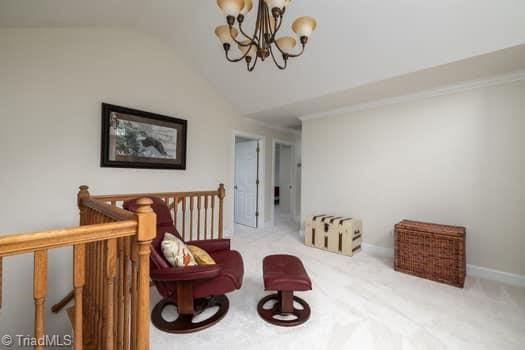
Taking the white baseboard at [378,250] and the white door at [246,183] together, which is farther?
the white door at [246,183]

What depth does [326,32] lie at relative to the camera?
241 centimetres

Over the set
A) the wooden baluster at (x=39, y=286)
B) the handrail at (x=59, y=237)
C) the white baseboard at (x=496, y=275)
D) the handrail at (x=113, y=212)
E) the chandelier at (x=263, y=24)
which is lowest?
the white baseboard at (x=496, y=275)

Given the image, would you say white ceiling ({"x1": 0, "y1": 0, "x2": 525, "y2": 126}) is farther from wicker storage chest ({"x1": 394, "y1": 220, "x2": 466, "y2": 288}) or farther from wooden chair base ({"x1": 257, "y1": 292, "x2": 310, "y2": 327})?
wooden chair base ({"x1": 257, "y1": 292, "x2": 310, "y2": 327})

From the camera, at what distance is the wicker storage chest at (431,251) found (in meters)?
2.42

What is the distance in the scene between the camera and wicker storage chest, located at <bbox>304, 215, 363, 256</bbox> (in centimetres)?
329

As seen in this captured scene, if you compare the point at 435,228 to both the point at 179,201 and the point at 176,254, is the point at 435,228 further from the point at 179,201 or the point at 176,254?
the point at 179,201

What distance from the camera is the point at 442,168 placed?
285cm

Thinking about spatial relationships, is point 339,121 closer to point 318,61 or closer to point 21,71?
point 318,61

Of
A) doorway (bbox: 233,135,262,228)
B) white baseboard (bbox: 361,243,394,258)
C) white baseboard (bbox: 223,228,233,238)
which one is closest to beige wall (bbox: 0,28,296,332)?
white baseboard (bbox: 223,228,233,238)

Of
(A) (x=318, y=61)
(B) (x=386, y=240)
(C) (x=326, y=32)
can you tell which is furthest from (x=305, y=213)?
(C) (x=326, y=32)

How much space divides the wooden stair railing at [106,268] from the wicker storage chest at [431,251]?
2819 millimetres

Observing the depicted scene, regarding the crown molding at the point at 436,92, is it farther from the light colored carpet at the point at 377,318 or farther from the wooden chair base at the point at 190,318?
the wooden chair base at the point at 190,318

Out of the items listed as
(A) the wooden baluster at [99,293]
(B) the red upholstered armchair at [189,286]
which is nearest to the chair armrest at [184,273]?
(B) the red upholstered armchair at [189,286]

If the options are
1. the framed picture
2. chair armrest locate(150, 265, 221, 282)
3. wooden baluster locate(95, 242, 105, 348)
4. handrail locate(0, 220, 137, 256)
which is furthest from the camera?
the framed picture
